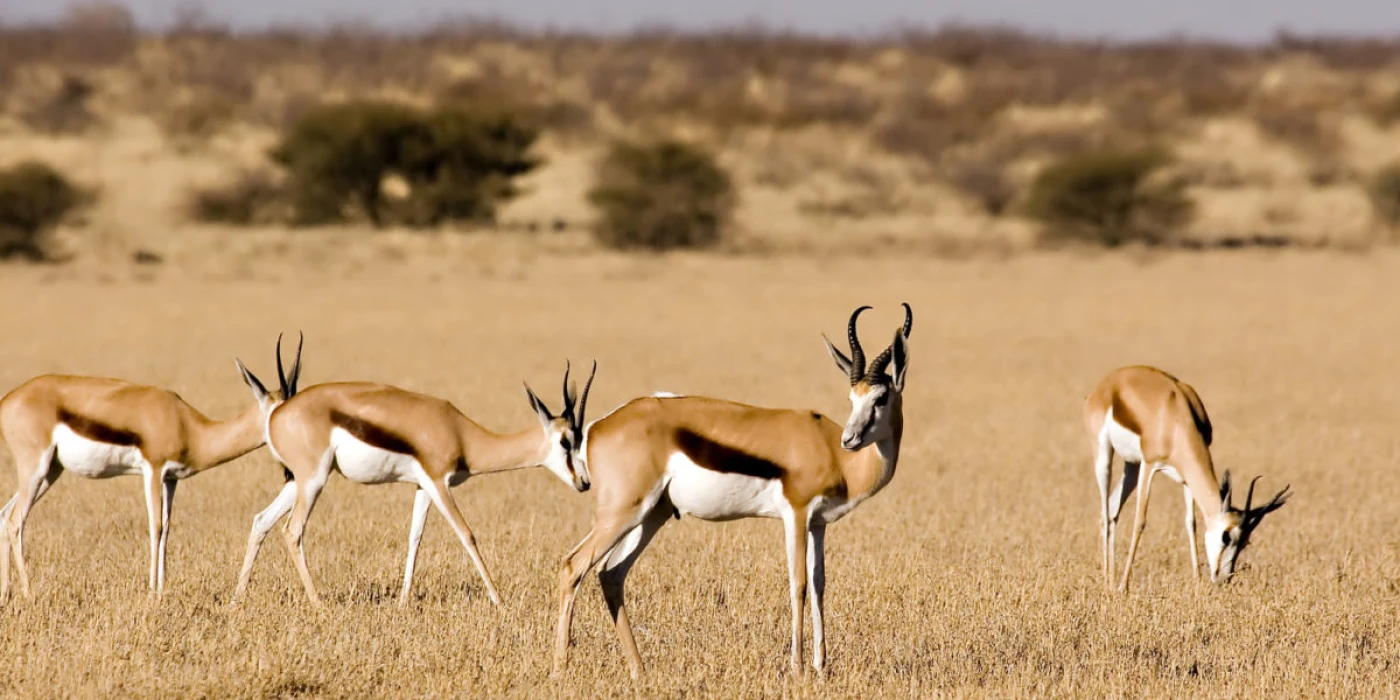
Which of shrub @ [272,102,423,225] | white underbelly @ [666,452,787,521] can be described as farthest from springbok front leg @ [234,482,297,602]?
shrub @ [272,102,423,225]

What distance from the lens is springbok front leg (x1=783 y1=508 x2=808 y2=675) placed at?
22.6 feet

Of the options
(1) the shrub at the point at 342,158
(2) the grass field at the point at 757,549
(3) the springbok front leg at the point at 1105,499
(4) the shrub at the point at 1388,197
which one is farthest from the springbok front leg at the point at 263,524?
(4) the shrub at the point at 1388,197

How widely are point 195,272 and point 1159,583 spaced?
22.0 metres

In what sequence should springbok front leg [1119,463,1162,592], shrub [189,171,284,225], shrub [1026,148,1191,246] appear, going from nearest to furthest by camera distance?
springbok front leg [1119,463,1162,592]
shrub [1026,148,1191,246]
shrub [189,171,284,225]

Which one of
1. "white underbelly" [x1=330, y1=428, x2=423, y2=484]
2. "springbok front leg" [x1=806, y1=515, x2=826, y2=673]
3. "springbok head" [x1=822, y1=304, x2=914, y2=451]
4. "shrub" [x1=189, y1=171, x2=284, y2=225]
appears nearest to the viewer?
"springbok head" [x1=822, y1=304, x2=914, y2=451]

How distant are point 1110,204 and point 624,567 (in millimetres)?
30716

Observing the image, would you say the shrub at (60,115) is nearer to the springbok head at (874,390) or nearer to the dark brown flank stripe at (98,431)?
the dark brown flank stripe at (98,431)

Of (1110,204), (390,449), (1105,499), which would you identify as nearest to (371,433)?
(390,449)

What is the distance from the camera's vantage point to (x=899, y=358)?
6.82 m

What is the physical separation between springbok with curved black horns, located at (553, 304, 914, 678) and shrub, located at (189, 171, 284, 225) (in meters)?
31.1

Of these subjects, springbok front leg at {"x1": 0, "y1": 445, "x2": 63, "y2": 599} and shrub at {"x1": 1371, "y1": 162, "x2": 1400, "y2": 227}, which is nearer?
springbok front leg at {"x1": 0, "y1": 445, "x2": 63, "y2": 599}

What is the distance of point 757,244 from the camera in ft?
113

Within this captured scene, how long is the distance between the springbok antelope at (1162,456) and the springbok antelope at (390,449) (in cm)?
300

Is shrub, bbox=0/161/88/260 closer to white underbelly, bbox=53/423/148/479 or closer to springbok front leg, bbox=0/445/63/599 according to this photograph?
springbok front leg, bbox=0/445/63/599
